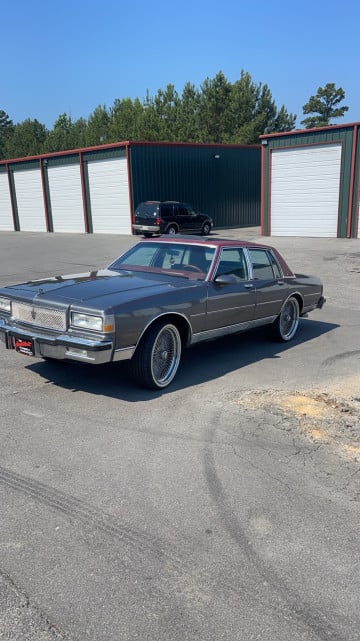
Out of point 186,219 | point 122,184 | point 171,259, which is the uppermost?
point 122,184

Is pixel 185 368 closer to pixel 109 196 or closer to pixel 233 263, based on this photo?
pixel 233 263

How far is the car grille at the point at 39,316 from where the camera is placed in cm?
512

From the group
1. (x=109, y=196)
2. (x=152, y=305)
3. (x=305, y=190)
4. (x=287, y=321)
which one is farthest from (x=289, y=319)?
(x=109, y=196)

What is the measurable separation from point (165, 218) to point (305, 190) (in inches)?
262

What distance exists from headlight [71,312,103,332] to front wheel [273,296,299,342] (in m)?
3.38

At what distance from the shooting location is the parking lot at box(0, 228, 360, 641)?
2.53 metres

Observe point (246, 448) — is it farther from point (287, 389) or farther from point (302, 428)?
point (287, 389)

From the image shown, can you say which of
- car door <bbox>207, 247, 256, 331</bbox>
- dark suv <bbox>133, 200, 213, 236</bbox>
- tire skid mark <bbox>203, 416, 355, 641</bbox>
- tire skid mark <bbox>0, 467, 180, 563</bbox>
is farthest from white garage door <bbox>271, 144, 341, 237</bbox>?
tire skid mark <bbox>0, 467, 180, 563</bbox>

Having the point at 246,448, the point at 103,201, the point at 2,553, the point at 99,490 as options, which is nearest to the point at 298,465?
the point at 246,448

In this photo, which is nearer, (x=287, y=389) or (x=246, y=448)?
(x=246, y=448)

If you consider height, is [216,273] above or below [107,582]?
above

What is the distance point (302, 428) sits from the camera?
15.3 feet

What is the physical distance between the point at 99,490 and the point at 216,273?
337cm

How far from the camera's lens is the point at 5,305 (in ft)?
18.6
